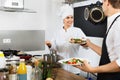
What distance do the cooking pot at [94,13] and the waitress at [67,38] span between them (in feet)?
0.69

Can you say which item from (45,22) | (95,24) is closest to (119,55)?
(95,24)

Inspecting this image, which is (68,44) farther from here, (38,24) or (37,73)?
(38,24)

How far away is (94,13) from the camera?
91.2 inches

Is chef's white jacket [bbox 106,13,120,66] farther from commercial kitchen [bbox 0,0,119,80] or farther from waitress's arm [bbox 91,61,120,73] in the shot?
commercial kitchen [bbox 0,0,119,80]

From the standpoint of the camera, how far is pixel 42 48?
3469mm

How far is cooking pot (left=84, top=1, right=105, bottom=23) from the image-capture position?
2193 millimetres

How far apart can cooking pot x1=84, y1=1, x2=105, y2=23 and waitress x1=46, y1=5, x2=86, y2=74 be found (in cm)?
21

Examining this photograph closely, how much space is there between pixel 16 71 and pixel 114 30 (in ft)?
2.39

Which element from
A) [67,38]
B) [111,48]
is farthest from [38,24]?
[111,48]

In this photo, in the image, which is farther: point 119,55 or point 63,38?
point 63,38

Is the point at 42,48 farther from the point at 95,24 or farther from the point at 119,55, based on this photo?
the point at 119,55

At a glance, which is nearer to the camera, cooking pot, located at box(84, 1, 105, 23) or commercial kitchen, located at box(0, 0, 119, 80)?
cooking pot, located at box(84, 1, 105, 23)

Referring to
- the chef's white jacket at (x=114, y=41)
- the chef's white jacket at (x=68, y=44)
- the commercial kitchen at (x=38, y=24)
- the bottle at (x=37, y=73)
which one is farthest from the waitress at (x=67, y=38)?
Result: the chef's white jacket at (x=114, y=41)

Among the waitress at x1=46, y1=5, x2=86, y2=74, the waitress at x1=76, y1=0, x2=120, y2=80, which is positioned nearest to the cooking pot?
the waitress at x1=46, y1=5, x2=86, y2=74
